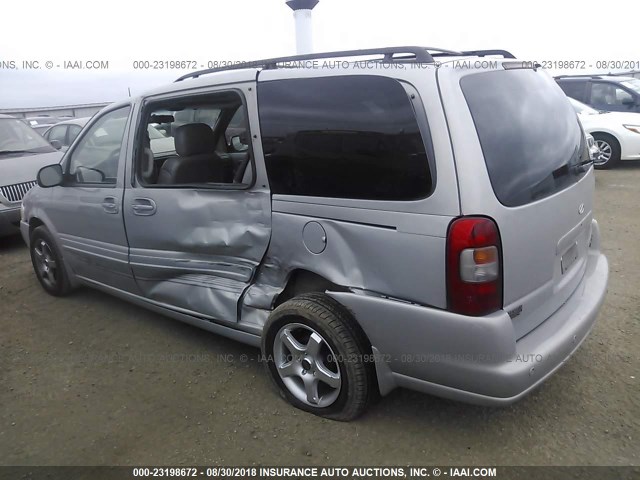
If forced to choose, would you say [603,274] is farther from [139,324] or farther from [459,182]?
[139,324]

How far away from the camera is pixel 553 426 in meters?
2.52

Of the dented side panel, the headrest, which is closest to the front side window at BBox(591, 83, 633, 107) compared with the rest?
the headrest

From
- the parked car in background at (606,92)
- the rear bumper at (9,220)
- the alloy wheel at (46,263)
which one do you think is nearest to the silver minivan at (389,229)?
the alloy wheel at (46,263)

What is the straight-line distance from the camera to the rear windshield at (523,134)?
2.17 meters

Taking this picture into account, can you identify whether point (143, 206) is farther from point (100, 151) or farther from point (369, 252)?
point (369, 252)

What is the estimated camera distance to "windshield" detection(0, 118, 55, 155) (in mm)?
6879

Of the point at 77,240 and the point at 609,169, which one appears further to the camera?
the point at 609,169

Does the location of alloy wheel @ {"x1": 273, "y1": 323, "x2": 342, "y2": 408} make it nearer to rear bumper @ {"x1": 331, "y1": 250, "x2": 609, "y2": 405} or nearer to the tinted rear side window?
rear bumper @ {"x1": 331, "y1": 250, "x2": 609, "y2": 405}

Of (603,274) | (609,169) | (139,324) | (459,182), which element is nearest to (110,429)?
(139,324)

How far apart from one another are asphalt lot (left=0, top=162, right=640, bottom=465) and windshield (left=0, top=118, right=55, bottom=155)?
393 cm

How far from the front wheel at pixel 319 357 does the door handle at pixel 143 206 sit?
3.76ft

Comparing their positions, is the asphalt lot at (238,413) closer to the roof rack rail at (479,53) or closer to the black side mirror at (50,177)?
the black side mirror at (50,177)

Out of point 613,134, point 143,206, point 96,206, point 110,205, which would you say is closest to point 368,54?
point 143,206

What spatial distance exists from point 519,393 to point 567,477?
16.9 inches
